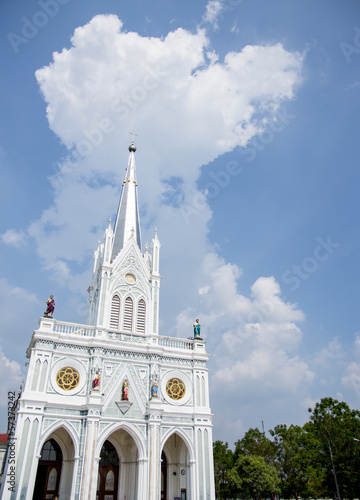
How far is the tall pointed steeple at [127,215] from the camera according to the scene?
3112 cm

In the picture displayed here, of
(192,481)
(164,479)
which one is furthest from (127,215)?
(192,481)

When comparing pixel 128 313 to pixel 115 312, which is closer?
pixel 115 312

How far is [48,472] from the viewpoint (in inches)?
923

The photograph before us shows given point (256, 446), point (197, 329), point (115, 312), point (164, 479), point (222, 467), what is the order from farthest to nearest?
point (222, 467), point (256, 446), point (197, 329), point (115, 312), point (164, 479)

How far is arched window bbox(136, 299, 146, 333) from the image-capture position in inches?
1092

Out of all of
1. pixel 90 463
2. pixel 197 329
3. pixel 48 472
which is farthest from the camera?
pixel 197 329

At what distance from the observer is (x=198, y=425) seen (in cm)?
2525

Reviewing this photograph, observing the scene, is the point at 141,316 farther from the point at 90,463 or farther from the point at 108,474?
the point at 108,474

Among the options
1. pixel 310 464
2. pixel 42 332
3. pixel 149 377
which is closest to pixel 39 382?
pixel 42 332

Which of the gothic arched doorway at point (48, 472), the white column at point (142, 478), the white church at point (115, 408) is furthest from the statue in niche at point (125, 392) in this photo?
the gothic arched doorway at point (48, 472)

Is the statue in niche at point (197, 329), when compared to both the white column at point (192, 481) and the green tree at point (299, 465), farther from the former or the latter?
the green tree at point (299, 465)

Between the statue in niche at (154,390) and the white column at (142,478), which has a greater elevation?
the statue in niche at (154,390)

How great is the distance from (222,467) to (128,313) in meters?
21.4

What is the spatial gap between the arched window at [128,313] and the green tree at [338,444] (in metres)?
20.5
